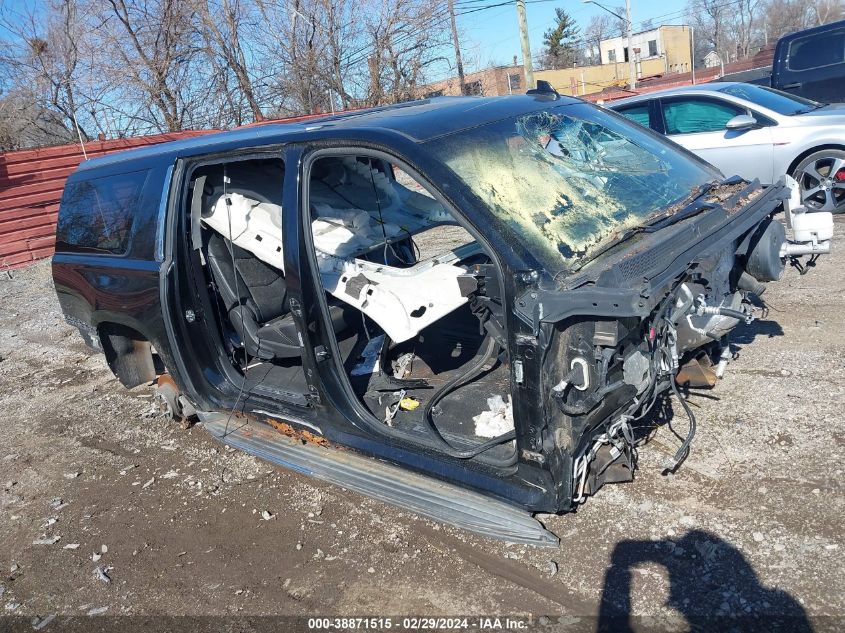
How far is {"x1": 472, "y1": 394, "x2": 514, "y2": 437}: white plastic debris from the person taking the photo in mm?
3158

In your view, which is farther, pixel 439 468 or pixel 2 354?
pixel 2 354

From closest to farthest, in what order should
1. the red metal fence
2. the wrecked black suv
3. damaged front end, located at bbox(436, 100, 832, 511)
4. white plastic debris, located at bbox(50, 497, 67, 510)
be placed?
1. damaged front end, located at bbox(436, 100, 832, 511)
2. the wrecked black suv
3. white plastic debris, located at bbox(50, 497, 67, 510)
4. the red metal fence

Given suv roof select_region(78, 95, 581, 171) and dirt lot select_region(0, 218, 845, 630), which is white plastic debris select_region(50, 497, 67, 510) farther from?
suv roof select_region(78, 95, 581, 171)

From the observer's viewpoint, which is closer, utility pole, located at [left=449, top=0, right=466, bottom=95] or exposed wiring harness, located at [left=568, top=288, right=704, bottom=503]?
exposed wiring harness, located at [left=568, top=288, right=704, bottom=503]

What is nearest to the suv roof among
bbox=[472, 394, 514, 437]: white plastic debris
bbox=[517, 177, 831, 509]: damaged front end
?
bbox=[517, 177, 831, 509]: damaged front end

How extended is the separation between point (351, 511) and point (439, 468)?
710 millimetres

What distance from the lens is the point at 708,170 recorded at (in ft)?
12.7

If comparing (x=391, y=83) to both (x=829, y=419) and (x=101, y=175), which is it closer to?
(x=101, y=175)

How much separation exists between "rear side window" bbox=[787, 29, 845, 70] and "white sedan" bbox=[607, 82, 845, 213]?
2633mm

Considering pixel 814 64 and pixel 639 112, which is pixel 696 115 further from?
pixel 814 64

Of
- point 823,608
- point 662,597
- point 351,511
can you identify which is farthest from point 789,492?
point 351,511

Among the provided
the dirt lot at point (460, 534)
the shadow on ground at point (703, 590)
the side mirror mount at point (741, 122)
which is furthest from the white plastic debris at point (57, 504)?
the side mirror mount at point (741, 122)

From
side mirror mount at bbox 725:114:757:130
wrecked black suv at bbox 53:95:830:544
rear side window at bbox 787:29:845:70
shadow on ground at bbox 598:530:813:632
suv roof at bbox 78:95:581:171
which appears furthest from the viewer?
rear side window at bbox 787:29:845:70

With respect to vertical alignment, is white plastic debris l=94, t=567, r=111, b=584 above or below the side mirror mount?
below
